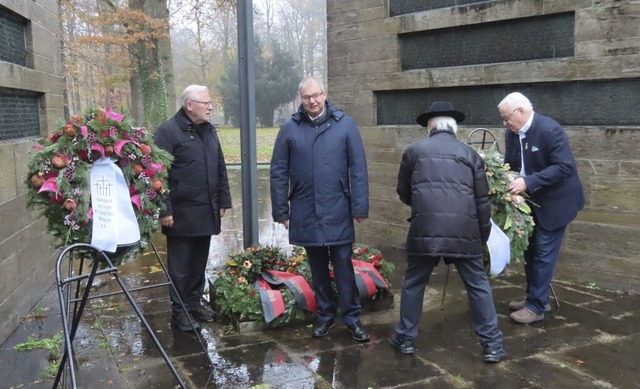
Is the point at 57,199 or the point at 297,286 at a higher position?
the point at 57,199

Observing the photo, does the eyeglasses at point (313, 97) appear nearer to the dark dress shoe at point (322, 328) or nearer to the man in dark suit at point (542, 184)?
the man in dark suit at point (542, 184)

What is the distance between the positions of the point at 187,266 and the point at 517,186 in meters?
2.71

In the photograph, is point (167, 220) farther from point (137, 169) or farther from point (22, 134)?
point (22, 134)

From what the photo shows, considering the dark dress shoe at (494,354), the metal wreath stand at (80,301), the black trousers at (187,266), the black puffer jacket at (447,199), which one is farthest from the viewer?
the black trousers at (187,266)

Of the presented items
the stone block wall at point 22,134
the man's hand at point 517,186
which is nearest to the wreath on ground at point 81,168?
the stone block wall at point 22,134

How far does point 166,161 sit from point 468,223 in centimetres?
209

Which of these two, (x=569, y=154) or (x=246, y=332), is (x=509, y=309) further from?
(x=246, y=332)

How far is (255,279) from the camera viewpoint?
5309mm

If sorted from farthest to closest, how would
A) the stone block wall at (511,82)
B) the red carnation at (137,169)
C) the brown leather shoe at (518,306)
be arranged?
the stone block wall at (511,82)
the brown leather shoe at (518,306)
the red carnation at (137,169)

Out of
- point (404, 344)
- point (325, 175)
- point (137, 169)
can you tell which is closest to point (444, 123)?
point (325, 175)

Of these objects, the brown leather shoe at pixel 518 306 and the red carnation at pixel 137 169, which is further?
the brown leather shoe at pixel 518 306

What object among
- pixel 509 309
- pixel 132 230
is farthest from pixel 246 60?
pixel 509 309

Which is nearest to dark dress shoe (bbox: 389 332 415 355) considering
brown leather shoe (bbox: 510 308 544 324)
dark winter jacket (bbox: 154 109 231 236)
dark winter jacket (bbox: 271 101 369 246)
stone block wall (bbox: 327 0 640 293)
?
dark winter jacket (bbox: 271 101 369 246)

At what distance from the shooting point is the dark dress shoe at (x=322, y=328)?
475cm
